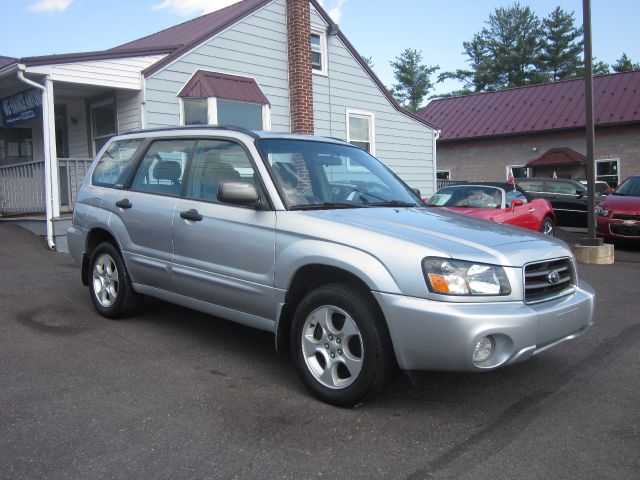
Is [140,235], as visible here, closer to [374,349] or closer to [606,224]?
[374,349]

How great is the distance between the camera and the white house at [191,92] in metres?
10.6

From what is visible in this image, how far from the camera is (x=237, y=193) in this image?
160 inches

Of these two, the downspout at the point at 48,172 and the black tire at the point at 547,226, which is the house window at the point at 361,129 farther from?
the downspout at the point at 48,172

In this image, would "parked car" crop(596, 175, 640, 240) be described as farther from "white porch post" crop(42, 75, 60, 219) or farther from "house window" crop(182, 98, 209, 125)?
"white porch post" crop(42, 75, 60, 219)

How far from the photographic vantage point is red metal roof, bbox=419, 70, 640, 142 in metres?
24.6

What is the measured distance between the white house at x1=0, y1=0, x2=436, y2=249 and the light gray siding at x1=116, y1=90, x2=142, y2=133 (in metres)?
0.02

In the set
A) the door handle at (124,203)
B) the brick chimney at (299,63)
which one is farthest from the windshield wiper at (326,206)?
the brick chimney at (299,63)

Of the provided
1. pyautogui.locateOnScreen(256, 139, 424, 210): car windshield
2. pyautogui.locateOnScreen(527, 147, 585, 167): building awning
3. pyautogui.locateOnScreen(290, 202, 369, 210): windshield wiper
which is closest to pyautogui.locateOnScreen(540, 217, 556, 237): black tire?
pyautogui.locateOnScreen(256, 139, 424, 210): car windshield

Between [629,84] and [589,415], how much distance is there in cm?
2561

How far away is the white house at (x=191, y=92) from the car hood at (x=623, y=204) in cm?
604

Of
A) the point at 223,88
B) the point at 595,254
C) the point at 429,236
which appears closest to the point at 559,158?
the point at 595,254

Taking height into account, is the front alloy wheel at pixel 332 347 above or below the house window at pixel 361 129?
below

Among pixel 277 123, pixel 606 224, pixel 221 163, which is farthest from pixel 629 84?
pixel 221 163

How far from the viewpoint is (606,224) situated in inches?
469
